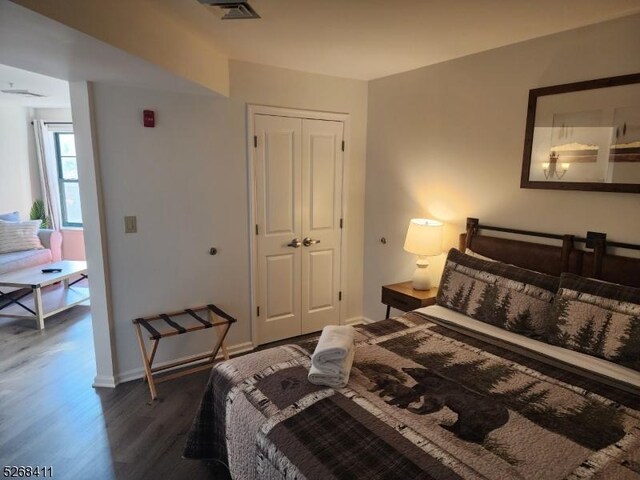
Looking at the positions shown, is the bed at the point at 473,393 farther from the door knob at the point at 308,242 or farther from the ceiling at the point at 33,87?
the ceiling at the point at 33,87

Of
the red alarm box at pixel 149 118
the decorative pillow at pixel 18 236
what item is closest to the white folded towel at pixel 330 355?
the red alarm box at pixel 149 118

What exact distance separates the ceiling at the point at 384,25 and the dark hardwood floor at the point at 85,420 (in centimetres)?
236

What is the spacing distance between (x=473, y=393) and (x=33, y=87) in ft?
16.2

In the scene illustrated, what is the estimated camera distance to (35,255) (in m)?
4.87

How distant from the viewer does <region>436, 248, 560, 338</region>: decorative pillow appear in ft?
7.28

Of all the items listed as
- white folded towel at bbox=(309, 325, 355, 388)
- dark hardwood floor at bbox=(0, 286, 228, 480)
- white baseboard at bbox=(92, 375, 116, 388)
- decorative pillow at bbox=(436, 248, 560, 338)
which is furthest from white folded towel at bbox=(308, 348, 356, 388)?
white baseboard at bbox=(92, 375, 116, 388)

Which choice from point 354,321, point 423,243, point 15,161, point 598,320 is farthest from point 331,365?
A: point 15,161

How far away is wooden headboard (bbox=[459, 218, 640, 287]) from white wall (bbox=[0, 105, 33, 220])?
581cm

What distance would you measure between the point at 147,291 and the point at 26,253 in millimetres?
2895

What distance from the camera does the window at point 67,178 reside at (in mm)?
5918

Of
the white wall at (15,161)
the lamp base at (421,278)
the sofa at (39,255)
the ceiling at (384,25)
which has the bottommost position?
the sofa at (39,255)

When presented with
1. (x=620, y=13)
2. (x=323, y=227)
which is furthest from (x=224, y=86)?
(x=620, y=13)

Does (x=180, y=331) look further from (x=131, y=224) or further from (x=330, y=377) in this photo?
(x=330, y=377)

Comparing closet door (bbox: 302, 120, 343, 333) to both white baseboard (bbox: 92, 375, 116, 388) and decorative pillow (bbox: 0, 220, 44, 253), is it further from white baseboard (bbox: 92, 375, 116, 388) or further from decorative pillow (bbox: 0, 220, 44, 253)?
decorative pillow (bbox: 0, 220, 44, 253)
